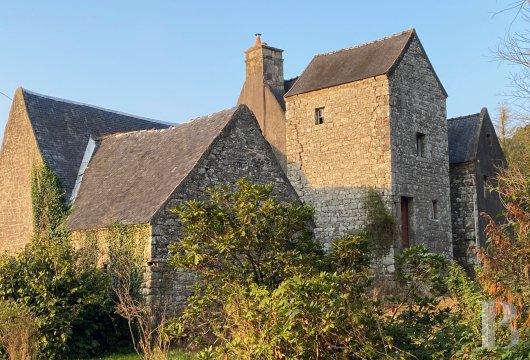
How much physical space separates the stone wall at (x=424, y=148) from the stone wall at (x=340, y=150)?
0.48 meters

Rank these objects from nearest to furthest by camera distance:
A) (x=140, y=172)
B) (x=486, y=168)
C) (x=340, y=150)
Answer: (x=140, y=172) → (x=340, y=150) → (x=486, y=168)

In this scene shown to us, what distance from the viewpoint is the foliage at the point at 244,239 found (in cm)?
802

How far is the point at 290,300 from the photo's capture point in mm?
6844

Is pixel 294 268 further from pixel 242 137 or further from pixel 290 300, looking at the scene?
pixel 242 137

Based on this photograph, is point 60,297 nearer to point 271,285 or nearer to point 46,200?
point 46,200

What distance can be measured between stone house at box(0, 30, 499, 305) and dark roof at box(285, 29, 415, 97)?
0.17ft

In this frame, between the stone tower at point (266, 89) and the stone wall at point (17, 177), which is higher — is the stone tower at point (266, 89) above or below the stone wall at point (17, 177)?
above

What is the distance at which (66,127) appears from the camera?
20.0m

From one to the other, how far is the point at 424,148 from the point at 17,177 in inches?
517

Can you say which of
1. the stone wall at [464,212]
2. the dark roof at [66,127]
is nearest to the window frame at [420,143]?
the stone wall at [464,212]

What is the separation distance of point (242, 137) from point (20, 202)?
7301 mm

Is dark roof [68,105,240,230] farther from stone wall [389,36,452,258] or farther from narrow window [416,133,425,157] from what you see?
narrow window [416,133,425,157]

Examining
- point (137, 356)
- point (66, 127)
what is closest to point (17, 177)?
point (66, 127)

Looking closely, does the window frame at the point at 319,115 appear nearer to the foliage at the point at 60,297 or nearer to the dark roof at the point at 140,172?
the dark roof at the point at 140,172
